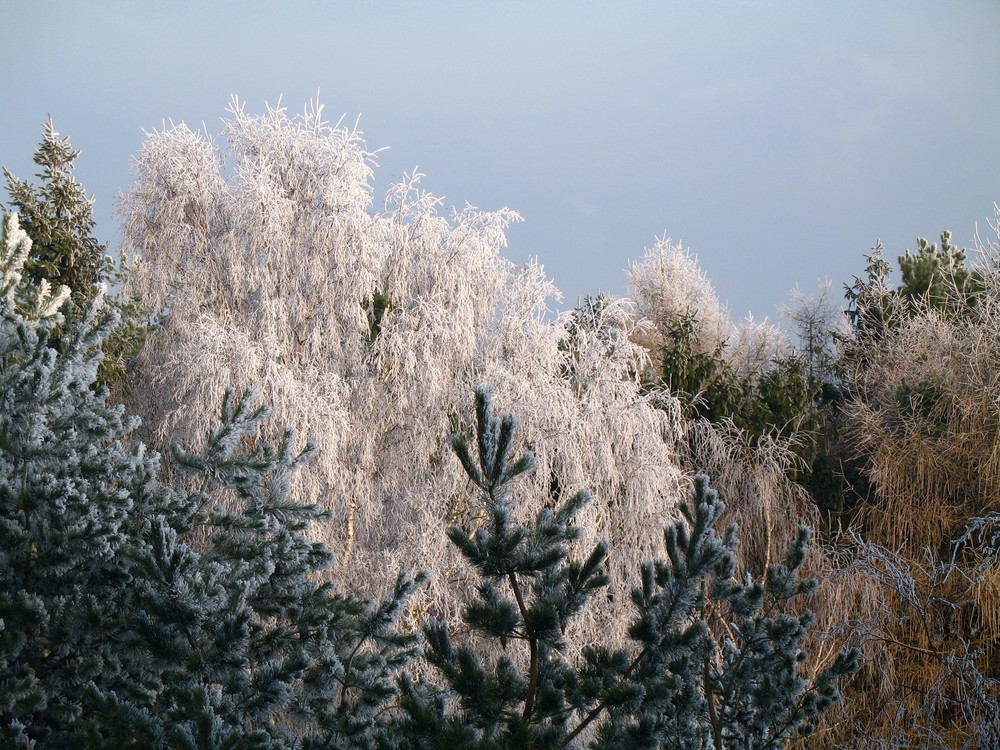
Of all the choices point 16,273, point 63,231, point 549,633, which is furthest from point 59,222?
point 549,633

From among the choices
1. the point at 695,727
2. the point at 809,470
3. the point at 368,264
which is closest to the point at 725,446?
the point at 809,470

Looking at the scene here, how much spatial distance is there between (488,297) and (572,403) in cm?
163

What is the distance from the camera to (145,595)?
3316mm

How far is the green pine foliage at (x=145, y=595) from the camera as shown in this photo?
3.37 m

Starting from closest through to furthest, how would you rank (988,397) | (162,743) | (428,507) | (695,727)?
(162,743) → (695,727) → (428,507) → (988,397)

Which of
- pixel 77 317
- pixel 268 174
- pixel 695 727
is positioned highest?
pixel 268 174

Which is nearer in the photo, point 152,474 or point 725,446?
point 152,474

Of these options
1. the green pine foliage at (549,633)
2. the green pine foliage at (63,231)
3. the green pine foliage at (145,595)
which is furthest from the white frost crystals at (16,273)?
the green pine foliage at (63,231)

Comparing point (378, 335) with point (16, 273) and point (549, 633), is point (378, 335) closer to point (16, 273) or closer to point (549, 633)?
point (16, 273)

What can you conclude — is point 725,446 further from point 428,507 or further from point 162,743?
point 162,743

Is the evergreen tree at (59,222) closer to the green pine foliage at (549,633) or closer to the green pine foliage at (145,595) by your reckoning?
the green pine foliage at (145,595)

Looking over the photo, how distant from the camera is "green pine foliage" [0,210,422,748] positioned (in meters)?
3.37

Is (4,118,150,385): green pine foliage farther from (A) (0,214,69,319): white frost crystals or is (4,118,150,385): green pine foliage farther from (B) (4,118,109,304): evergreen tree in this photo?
(A) (0,214,69,319): white frost crystals

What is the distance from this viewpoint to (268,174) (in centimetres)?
1036
